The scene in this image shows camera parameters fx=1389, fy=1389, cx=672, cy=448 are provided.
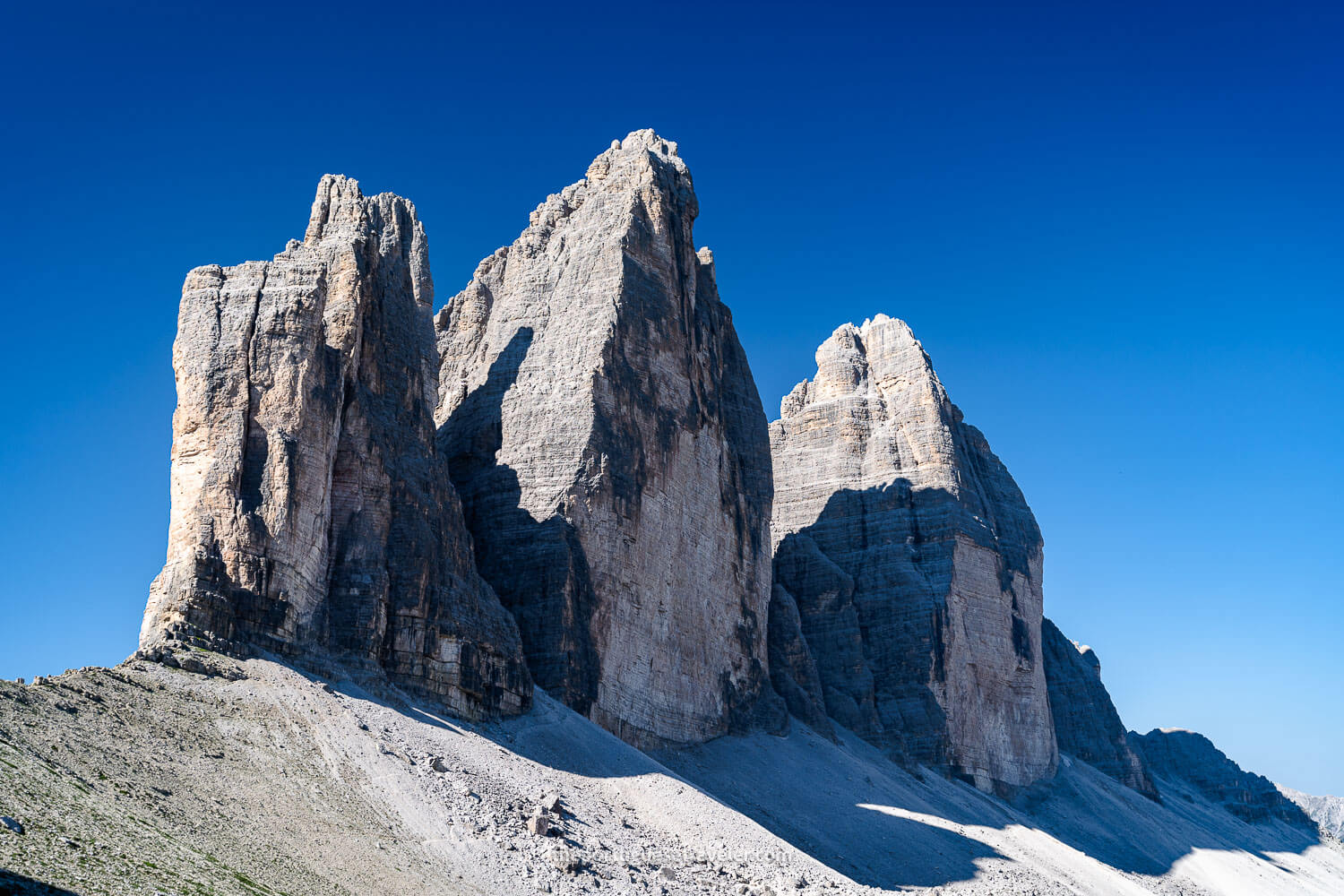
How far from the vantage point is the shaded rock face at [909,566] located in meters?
82.1

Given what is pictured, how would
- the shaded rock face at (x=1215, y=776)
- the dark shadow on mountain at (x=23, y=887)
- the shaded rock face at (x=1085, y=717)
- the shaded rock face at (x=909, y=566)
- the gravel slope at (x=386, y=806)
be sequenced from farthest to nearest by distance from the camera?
the shaded rock face at (x=1215, y=776) < the shaded rock face at (x=1085, y=717) < the shaded rock face at (x=909, y=566) < the gravel slope at (x=386, y=806) < the dark shadow on mountain at (x=23, y=887)

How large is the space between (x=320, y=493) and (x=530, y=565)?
1310 cm

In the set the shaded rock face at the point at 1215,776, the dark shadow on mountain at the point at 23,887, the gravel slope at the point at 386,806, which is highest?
the shaded rock face at the point at 1215,776

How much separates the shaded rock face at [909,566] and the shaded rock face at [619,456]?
10.8 m

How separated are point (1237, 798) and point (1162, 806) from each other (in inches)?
1108

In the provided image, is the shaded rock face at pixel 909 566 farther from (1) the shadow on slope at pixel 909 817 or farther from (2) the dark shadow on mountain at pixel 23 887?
(2) the dark shadow on mountain at pixel 23 887

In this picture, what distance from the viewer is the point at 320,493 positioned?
44.6m

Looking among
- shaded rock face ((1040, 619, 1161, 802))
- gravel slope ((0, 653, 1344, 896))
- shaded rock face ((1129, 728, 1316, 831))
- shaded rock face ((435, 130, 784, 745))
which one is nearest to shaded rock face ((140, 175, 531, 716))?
gravel slope ((0, 653, 1344, 896))

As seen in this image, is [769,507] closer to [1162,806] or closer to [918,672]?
[918,672]

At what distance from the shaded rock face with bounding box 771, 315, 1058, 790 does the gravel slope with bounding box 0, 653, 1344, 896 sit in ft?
59.2

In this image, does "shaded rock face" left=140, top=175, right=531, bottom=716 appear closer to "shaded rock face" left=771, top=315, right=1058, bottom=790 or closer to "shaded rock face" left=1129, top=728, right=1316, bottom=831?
"shaded rock face" left=771, top=315, right=1058, bottom=790

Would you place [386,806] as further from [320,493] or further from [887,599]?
[887,599]

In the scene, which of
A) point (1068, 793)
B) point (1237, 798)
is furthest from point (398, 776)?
point (1237, 798)

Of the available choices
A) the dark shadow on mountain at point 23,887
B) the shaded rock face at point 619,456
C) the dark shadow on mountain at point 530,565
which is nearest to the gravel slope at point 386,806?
the dark shadow on mountain at point 23,887
